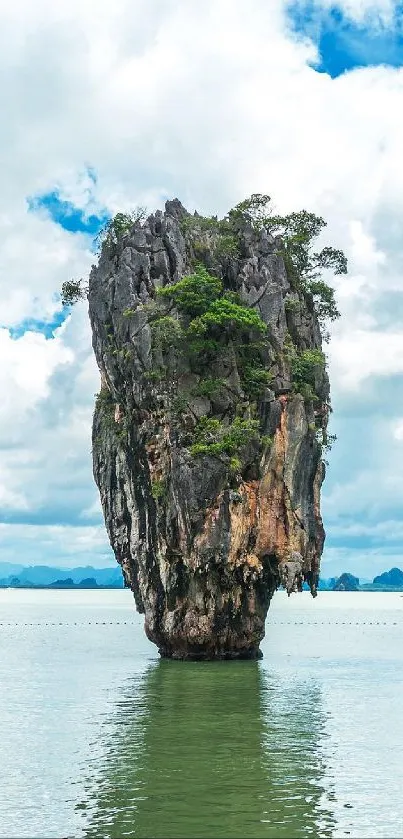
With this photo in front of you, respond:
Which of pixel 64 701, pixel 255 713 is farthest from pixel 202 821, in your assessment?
pixel 64 701

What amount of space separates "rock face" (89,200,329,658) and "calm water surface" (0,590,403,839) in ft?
9.16

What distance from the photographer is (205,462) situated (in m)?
37.2

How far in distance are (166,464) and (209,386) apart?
3910 millimetres

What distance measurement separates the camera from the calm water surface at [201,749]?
16078 millimetres

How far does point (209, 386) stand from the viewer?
38938 mm

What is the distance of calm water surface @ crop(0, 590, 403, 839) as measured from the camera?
16078mm

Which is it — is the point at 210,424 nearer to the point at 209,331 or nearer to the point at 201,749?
the point at 209,331

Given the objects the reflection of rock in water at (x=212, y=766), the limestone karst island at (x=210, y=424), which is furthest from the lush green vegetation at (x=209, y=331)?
the reflection of rock in water at (x=212, y=766)

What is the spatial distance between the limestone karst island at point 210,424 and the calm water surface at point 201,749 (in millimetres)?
3523

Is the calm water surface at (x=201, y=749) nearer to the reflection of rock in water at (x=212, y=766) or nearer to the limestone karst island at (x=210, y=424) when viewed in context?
the reflection of rock in water at (x=212, y=766)

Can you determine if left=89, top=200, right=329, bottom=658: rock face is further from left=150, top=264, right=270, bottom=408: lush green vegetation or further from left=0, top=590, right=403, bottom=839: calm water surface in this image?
left=0, top=590, right=403, bottom=839: calm water surface

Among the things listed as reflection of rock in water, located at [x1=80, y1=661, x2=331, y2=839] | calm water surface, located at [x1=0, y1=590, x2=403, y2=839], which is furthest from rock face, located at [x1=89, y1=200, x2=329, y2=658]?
reflection of rock in water, located at [x1=80, y1=661, x2=331, y2=839]

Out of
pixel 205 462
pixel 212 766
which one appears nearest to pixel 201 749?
pixel 212 766

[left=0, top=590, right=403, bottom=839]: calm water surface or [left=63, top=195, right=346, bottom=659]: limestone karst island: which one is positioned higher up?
[left=63, top=195, right=346, bottom=659]: limestone karst island
